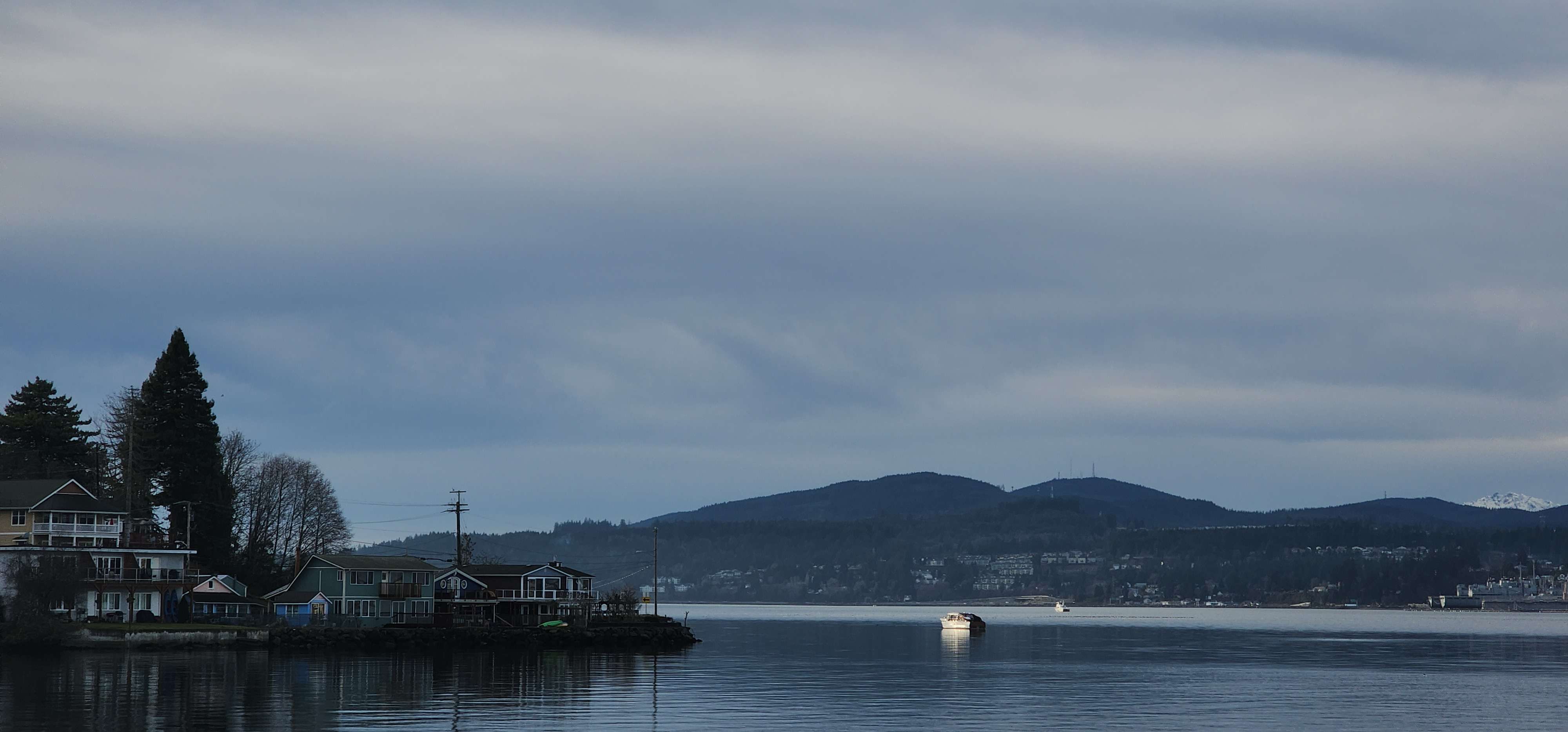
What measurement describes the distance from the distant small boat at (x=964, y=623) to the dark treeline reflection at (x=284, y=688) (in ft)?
256

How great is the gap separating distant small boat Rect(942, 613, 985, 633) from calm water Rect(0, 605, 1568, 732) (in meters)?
50.1

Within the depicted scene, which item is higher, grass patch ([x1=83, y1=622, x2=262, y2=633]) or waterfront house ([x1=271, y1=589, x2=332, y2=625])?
waterfront house ([x1=271, y1=589, x2=332, y2=625])

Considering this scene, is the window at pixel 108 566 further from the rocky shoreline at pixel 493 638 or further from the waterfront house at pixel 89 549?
the rocky shoreline at pixel 493 638

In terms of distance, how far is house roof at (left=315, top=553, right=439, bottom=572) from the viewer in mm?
117500

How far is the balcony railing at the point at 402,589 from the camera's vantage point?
119250 millimetres

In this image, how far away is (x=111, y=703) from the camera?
63.8m

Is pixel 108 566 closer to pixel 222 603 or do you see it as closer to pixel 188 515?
pixel 222 603

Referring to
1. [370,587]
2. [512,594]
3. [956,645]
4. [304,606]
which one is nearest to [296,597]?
[304,606]

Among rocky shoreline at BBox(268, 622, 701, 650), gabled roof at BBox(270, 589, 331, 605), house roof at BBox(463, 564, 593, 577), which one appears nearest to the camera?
rocky shoreline at BBox(268, 622, 701, 650)

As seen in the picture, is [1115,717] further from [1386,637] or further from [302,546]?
[1386,637]

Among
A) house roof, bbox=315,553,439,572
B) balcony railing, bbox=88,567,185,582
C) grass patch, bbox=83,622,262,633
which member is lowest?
grass patch, bbox=83,622,262,633

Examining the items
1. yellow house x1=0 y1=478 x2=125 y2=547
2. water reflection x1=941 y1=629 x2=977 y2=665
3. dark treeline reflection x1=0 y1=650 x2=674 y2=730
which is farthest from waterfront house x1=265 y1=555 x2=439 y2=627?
water reflection x1=941 y1=629 x2=977 y2=665

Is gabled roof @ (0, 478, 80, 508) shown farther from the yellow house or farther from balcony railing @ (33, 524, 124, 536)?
balcony railing @ (33, 524, 124, 536)

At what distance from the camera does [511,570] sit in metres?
130
